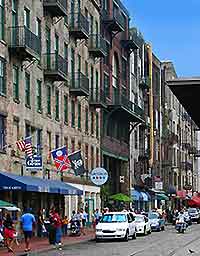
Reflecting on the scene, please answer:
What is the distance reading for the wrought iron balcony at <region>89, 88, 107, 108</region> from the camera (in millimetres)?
56781

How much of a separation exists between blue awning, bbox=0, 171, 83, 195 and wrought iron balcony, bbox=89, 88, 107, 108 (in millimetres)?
14075

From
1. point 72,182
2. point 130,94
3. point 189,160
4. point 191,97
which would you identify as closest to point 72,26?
point 72,182

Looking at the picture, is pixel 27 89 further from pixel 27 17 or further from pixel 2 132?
pixel 2 132

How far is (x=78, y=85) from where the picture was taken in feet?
169

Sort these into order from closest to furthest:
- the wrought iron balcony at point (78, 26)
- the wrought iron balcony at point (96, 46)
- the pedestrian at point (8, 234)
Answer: the pedestrian at point (8, 234)
the wrought iron balcony at point (78, 26)
the wrought iron balcony at point (96, 46)

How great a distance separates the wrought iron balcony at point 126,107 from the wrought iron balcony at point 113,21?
238 inches

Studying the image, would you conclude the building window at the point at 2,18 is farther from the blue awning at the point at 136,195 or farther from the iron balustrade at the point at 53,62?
the blue awning at the point at 136,195

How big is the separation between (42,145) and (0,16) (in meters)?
9.81

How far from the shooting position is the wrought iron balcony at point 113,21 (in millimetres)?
63669

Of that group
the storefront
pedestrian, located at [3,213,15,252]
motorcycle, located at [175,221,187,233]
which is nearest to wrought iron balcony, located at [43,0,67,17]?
the storefront

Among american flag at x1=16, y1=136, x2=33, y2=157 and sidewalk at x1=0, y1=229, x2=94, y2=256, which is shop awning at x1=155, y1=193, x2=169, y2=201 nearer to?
sidewalk at x1=0, y1=229, x2=94, y2=256

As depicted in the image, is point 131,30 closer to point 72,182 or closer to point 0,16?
point 72,182

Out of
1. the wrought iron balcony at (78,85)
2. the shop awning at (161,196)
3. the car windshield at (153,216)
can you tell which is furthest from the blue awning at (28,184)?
the shop awning at (161,196)

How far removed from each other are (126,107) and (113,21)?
789 centimetres
